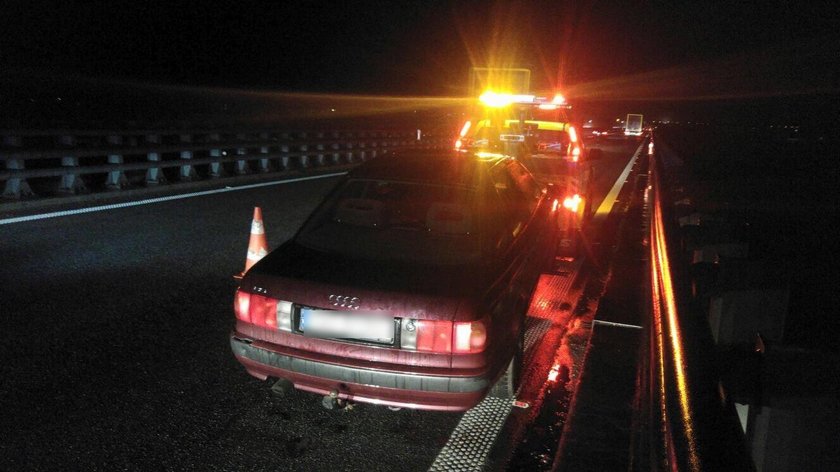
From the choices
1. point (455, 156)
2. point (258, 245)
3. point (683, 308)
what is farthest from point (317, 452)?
point (258, 245)

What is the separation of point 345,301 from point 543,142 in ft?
23.3

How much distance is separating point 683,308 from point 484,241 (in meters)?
1.28

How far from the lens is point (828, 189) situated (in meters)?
21.2

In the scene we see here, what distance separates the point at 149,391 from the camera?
4039 mm

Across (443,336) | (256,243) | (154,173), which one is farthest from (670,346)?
(154,173)

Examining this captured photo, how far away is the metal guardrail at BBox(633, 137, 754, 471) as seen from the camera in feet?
6.15

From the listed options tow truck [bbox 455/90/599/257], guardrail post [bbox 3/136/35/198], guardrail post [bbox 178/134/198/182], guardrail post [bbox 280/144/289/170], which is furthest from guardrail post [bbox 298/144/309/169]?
tow truck [bbox 455/90/599/257]

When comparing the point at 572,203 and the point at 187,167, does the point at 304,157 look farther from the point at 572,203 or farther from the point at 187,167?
the point at 572,203

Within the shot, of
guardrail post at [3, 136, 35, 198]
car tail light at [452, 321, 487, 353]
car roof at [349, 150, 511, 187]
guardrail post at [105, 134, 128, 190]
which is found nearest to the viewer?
car tail light at [452, 321, 487, 353]

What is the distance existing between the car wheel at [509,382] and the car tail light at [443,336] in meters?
0.77

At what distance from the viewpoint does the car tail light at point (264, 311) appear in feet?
11.6

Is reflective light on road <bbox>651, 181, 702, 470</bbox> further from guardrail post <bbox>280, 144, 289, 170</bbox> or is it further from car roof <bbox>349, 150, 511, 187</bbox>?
guardrail post <bbox>280, 144, 289, 170</bbox>

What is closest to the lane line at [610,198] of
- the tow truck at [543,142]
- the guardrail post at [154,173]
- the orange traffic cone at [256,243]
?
the tow truck at [543,142]

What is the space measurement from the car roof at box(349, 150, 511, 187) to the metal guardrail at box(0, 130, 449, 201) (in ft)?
29.2
